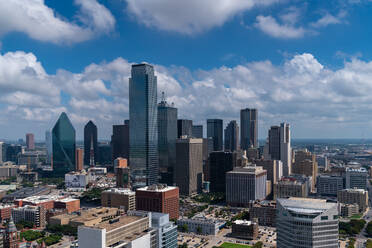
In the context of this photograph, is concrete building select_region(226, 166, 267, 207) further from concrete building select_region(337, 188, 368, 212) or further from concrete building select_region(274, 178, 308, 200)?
concrete building select_region(337, 188, 368, 212)

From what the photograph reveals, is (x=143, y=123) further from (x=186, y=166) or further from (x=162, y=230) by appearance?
(x=162, y=230)

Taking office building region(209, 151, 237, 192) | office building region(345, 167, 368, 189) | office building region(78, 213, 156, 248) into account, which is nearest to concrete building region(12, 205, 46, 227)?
office building region(78, 213, 156, 248)

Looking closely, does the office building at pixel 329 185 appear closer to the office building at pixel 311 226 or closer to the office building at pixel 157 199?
the office building at pixel 157 199

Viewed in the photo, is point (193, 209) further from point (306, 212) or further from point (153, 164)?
point (306, 212)

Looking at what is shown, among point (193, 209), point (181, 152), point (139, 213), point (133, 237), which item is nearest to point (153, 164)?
point (181, 152)

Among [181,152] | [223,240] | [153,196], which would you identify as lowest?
[223,240]

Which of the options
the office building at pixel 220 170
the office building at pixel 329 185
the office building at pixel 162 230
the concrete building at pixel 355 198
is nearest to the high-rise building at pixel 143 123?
the office building at pixel 220 170

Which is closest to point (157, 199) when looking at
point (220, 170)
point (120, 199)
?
point (120, 199)
